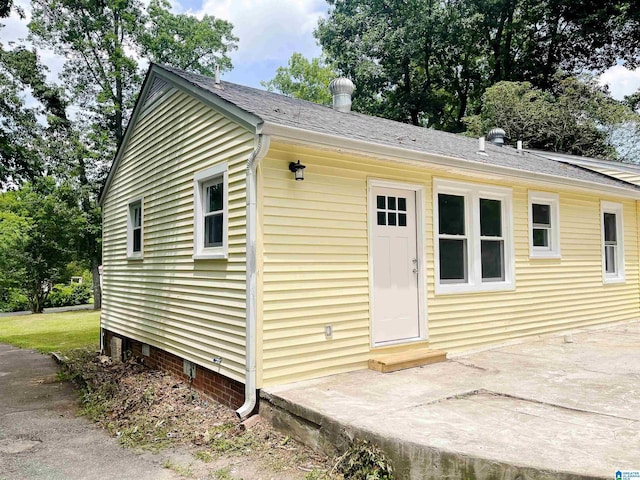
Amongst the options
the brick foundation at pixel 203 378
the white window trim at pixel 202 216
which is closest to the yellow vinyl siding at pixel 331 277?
the brick foundation at pixel 203 378

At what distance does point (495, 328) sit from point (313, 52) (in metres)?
32.7

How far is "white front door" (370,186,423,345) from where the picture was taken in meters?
5.91

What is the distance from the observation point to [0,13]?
9578mm

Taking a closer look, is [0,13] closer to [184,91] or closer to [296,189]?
[184,91]

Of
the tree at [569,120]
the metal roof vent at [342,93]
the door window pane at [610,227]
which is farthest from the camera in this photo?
the tree at [569,120]

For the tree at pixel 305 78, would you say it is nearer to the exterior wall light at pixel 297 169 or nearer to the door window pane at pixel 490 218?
the door window pane at pixel 490 218

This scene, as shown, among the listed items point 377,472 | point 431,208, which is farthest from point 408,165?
point 377,472

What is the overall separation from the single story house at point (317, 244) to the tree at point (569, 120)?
11840 mm

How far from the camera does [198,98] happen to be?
6250 mm

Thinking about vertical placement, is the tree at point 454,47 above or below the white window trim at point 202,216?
above

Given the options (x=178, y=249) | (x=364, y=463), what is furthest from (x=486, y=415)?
(x=178, y=249)

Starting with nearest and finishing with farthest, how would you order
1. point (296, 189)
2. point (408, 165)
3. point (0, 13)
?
point (296, 189) < point (408, 165) < point (0, 13)

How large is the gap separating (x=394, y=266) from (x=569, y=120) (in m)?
17.7

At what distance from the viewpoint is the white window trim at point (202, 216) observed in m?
A: 5.39
